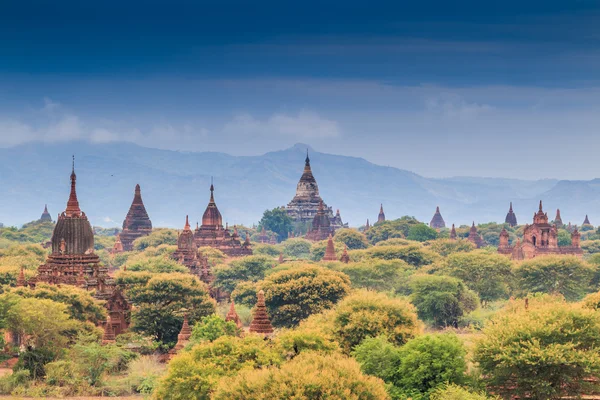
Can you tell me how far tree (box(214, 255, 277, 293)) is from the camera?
106m

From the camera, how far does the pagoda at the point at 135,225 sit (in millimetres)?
157750

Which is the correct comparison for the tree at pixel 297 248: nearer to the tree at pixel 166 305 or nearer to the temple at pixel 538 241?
the temple at pixel 538 241

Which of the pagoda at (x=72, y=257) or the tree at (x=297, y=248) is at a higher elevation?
the tree at (x=297, y=248)

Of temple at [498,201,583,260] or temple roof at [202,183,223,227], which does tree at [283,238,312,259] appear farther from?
temple at [498,201,583,260]

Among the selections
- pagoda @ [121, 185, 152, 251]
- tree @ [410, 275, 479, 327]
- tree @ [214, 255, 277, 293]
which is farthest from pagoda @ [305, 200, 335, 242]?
tree @ [410, 275, 479, 327]

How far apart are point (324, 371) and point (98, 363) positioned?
20817 mm

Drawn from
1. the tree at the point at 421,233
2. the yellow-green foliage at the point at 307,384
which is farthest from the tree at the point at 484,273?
the tree at the point at 421,233

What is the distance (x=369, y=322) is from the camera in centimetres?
5444

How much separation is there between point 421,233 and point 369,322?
125 m

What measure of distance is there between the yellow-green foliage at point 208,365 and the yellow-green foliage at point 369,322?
7992 mm

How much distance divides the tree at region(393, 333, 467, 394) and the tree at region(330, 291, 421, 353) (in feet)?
21.6

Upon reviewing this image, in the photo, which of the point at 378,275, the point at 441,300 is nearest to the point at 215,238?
the point at 378,275

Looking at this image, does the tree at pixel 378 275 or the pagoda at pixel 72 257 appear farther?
the tree at pixel 378 275

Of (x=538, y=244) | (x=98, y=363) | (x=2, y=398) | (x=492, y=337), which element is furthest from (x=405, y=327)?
(x=538, y=244)
